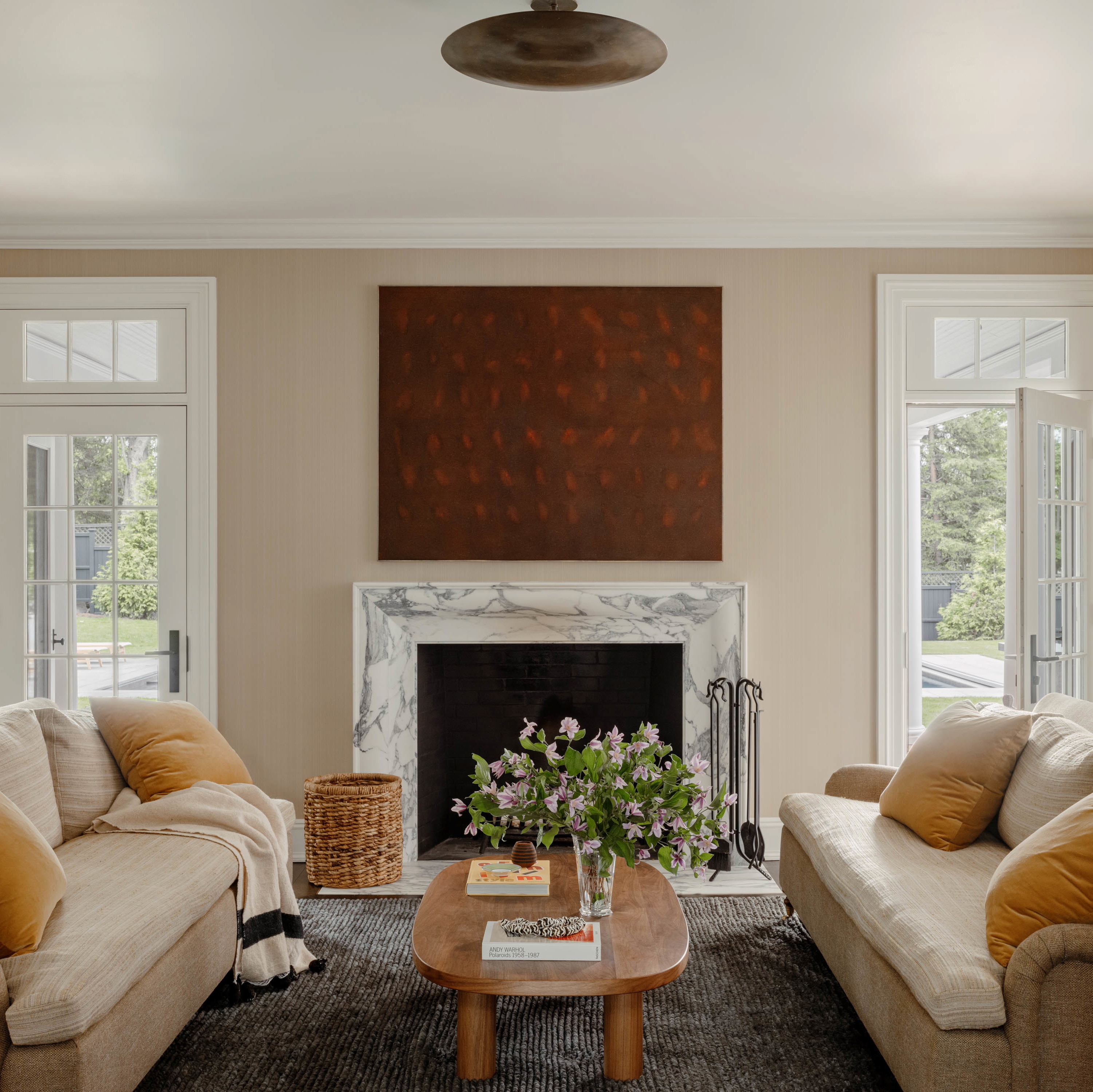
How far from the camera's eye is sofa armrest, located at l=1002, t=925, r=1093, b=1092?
72.6 inches

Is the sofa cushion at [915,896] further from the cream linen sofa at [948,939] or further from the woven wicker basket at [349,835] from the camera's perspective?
the woven wicker basket at [349,835]

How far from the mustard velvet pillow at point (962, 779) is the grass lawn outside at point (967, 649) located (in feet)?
20.6

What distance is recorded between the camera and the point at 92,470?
165 inches

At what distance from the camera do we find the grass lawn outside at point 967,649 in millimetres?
8727

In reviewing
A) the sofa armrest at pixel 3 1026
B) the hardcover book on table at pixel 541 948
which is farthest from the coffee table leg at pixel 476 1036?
the sofa armrest at pixel 3 1026

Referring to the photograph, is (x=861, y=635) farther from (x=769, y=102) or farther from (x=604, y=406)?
(x=769, y=102)

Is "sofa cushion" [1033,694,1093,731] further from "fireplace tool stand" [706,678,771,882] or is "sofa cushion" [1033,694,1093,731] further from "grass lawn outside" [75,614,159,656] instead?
"grass lawn outside" [75,614,159,656]

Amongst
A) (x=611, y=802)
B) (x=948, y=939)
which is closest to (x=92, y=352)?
(x=611, y=802)

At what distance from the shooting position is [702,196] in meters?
3.83

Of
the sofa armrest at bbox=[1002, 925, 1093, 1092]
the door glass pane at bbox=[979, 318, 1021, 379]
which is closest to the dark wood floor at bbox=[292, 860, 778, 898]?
the sofa armrest at bbox=[1002, 925, 1093, 1092]

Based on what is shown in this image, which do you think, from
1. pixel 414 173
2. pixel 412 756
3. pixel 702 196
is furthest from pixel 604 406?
pixel 412 756

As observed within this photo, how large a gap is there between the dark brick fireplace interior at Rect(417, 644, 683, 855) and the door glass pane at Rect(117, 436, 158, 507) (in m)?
1.47

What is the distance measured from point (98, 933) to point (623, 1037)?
1259 mm

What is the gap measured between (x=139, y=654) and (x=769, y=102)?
11.1 feet
